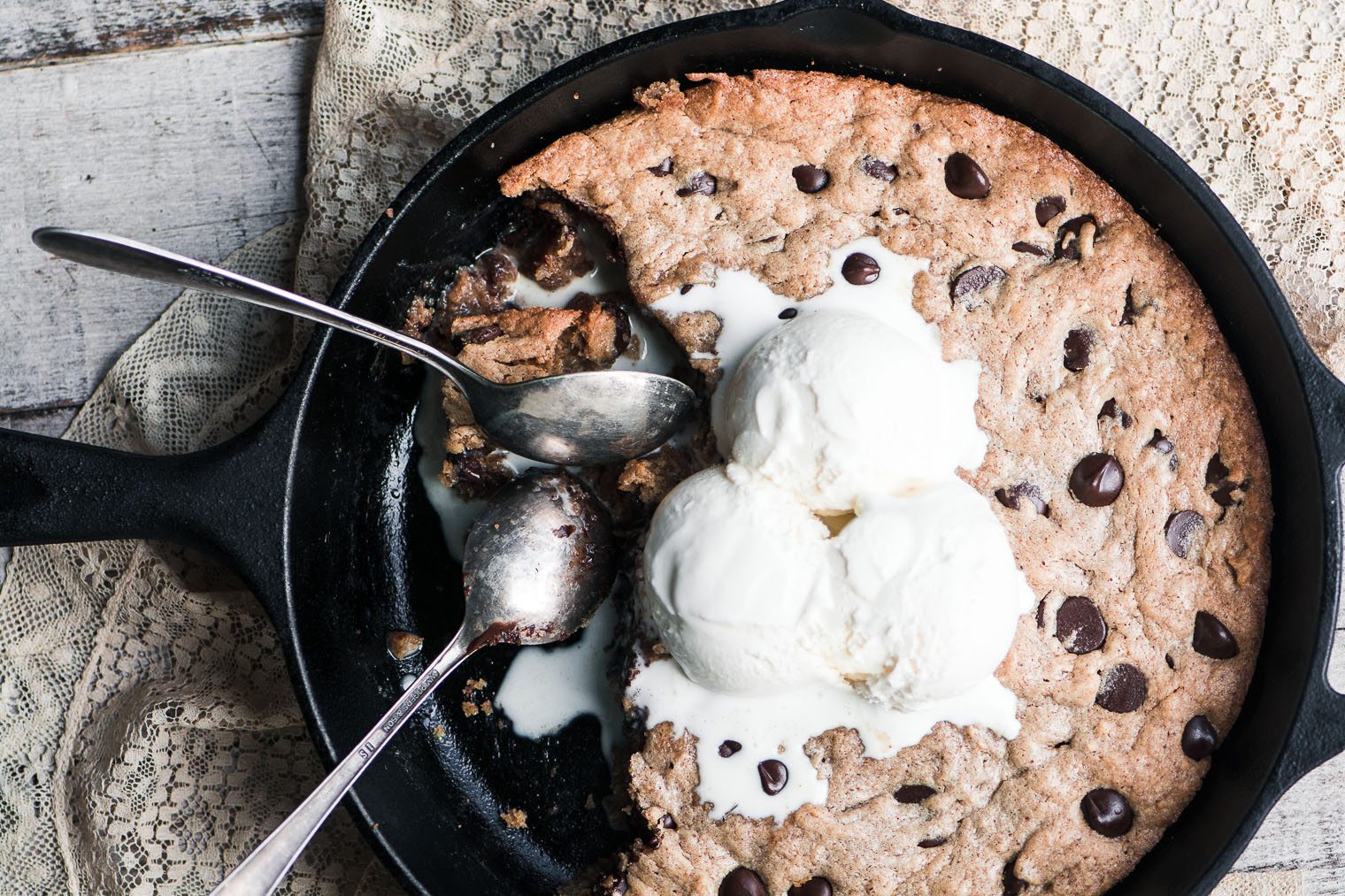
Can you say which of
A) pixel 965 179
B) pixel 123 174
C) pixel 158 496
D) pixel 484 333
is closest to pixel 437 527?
pixel 484 333

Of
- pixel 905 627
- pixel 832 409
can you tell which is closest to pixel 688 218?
pixel 832 409

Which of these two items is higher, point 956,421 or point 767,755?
point 956,421

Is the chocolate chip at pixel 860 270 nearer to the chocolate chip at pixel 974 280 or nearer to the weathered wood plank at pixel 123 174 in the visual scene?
the chocolate chip at pixel 974 280

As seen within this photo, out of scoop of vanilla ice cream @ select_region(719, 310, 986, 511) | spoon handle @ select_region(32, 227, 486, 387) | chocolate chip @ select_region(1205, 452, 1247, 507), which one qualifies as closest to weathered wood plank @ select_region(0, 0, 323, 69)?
spoon handle @ select_region(32, 227, 486, 387)

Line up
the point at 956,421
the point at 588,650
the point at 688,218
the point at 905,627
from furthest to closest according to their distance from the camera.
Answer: the point at 588,650, the point at 688,218, the point at 956,421, the point at 905,627

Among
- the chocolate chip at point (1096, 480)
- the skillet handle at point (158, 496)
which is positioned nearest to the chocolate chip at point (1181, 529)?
the chocolate chip at point (1096, 480)

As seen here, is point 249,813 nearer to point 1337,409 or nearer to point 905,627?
point 905,627

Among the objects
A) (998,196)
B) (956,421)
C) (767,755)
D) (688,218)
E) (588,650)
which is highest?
(998,196)
